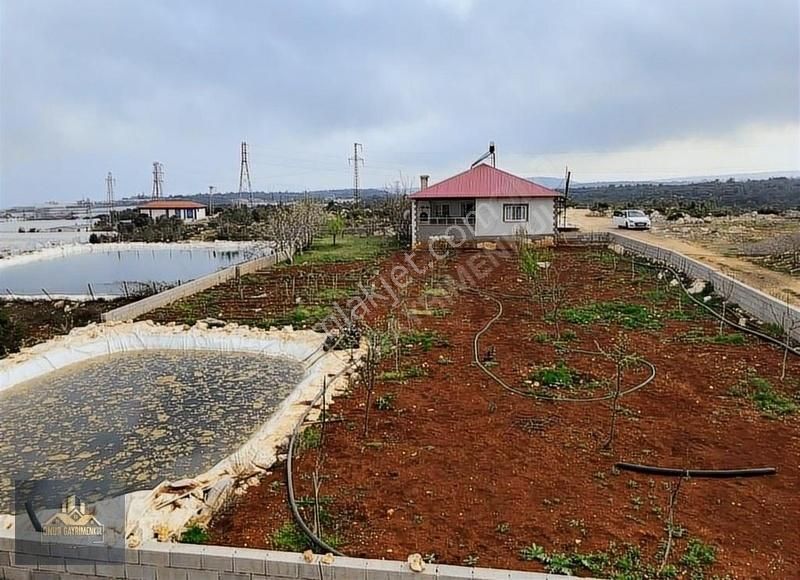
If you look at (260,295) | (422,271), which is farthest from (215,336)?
(422,271)

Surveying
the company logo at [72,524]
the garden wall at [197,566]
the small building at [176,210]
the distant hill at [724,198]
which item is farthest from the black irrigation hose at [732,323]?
the small building at [176,210]

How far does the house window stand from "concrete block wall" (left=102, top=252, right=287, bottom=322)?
727 centimetres

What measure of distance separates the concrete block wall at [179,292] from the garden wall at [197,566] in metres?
7.09

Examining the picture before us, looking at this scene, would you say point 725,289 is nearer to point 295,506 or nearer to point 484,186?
point 295,506

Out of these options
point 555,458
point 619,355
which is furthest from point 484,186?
point 555,458

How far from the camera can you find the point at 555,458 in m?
4.58

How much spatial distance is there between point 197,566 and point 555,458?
266 cm

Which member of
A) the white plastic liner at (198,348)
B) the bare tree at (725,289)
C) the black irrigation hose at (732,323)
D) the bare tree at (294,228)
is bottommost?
the white plastic liner at (198,348)

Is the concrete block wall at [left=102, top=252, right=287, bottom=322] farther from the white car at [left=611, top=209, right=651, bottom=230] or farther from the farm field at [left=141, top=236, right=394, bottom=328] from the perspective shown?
the white car at [left=611, top=209, right=651, bottom=230]

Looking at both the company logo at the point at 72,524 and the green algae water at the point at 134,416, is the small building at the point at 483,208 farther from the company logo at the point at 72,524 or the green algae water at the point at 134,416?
the company logo at the point at 72,524

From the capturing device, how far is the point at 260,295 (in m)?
12.1

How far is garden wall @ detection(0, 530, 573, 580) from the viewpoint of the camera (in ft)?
10.1

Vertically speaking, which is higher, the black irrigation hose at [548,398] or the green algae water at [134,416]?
the black irrigation hose at [548,398]

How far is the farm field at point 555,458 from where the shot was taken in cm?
347
